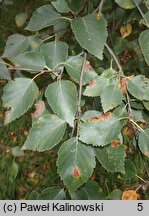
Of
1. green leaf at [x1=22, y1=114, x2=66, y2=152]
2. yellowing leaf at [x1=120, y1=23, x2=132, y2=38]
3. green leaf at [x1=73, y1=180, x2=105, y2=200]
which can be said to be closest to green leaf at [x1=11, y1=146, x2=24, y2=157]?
yellowing leaf at [x1=120, y1=23, x2=132, y2=38]

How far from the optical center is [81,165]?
2.48 ft

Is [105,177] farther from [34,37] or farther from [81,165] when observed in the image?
[81,165]

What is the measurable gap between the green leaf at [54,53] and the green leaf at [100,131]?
0.67 ft

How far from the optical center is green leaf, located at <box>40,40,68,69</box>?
35.4 inches

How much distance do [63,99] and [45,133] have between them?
0.08 m

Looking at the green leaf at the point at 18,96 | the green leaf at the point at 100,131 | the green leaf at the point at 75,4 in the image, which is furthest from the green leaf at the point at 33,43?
the green leaf at the point at 100,131

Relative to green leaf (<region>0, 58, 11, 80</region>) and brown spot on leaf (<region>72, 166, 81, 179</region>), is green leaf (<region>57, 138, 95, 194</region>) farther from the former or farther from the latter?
green leaf (<region>0, 58, 11, 80</region>)

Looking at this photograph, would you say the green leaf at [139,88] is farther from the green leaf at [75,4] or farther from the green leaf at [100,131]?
the green leaf at [75,4]

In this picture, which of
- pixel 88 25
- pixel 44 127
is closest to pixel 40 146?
pixel 44 127

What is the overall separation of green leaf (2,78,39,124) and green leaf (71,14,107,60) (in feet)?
0.47

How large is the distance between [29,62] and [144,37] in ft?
0.85

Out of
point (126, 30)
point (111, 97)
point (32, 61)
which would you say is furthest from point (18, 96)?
point (126, 30)

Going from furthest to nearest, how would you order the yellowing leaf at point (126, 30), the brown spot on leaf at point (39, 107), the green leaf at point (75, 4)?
the yellowing leaf at point (126, 30)
the green leaf at point (75, 4)
the brown spot on leaf at point (39, 107)

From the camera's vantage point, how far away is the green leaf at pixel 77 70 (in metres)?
0.83
